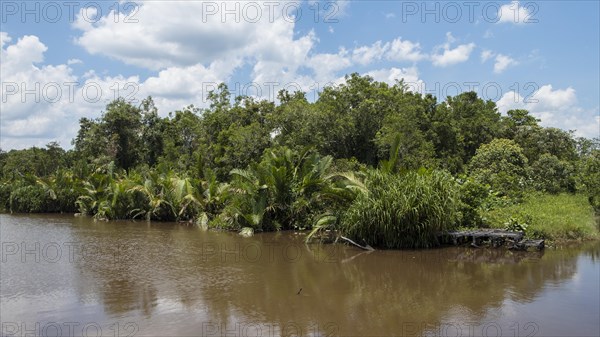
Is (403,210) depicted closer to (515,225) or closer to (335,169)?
(515,225)

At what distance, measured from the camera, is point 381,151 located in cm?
2417

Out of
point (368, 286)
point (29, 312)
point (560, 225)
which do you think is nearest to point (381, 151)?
point (560, 225)

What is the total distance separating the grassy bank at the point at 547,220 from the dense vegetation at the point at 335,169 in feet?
0.29

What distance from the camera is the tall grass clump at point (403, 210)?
47.6ft

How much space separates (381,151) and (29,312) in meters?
18.2

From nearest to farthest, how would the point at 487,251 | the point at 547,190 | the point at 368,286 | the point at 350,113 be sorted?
the point at 368,286 < the point at 487,251 < the point at 547,190 < the point at 350,113

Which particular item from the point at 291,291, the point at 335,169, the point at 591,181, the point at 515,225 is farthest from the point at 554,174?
the point at 291,291

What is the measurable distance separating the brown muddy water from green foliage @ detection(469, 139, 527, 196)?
5.74 metres

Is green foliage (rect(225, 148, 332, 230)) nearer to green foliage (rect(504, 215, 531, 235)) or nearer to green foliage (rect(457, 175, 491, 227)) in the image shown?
green foliage (rect(457, 175, 491, 227))

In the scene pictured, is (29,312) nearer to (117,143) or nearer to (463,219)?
(463,219)

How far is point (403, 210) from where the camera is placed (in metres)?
14.4

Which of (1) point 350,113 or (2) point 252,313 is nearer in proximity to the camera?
(2) point 252,313

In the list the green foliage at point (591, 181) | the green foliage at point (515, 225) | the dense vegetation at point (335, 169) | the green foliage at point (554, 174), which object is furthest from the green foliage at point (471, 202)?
the green foliage at point (591, 181)

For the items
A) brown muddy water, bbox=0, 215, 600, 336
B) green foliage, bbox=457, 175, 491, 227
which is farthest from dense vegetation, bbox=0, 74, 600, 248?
brown muddy water, bbox=0, 215, 600, 336
